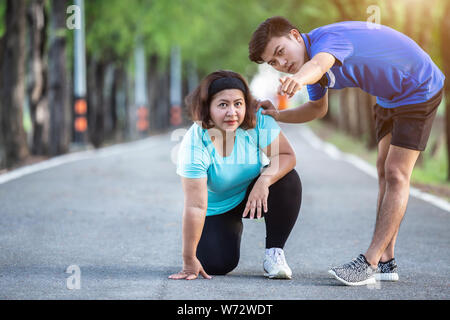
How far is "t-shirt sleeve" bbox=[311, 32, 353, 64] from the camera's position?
16.8 feet

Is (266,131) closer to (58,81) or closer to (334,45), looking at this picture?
(334,45)

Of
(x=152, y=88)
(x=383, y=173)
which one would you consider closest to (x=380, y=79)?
(x=383, y=173)

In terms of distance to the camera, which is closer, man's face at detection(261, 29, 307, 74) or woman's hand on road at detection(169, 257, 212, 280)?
man's face at detection(261, 29, 307, 74)

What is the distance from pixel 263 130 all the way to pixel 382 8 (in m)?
16.8

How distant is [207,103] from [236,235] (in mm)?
965

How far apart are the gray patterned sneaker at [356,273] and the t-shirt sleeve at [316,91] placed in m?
1.17

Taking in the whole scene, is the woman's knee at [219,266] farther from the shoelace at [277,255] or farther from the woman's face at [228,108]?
the woman's face at [228,108]

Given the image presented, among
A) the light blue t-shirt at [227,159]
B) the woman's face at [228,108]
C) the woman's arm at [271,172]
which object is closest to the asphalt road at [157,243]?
the woman's arm at [271,172]

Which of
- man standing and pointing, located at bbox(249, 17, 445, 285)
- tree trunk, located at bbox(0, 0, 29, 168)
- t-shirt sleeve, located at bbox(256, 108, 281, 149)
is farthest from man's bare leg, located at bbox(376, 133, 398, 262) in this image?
tree trunk, located at bbox(0, 0, 29, 168)

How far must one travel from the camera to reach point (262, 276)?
5.96 meters

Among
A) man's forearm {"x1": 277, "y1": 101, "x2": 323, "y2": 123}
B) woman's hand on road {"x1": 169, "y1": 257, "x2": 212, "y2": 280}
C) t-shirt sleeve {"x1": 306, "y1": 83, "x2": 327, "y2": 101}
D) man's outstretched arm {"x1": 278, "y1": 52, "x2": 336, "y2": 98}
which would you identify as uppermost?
man's outstretched arm {"x1": 278, "y1": 52, "x2": 336, "y2": 98}

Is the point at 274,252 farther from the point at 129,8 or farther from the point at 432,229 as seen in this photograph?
the point at 129,8

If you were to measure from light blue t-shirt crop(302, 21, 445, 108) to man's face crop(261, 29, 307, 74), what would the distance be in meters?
0.05

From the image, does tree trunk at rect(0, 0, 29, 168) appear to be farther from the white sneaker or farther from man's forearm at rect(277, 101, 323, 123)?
the white sneaker
